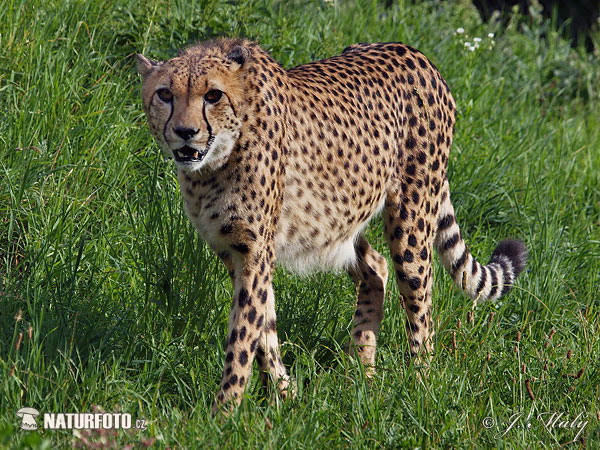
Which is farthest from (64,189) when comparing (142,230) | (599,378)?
(599,378)

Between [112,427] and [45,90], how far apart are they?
182 centimetres

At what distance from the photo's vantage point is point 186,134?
9.19 feet

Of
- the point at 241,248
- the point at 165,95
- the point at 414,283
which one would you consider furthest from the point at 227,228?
the point at 414,283

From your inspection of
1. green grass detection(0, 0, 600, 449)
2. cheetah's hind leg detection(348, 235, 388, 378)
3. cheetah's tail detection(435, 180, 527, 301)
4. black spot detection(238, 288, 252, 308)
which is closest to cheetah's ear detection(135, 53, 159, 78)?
green grass detection(0, 0, 600, 449)

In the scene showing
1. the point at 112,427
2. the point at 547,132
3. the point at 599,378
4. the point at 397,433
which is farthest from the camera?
the point at 547,132

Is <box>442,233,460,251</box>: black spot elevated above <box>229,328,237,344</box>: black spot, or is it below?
above

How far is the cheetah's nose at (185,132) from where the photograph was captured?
110 inches

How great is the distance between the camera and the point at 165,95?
2.88 metres

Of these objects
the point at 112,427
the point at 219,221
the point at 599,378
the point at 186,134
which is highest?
the point at 186,134

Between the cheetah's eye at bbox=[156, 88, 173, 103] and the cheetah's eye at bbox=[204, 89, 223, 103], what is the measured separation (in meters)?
0.10

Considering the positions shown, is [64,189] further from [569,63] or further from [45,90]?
[569,63]

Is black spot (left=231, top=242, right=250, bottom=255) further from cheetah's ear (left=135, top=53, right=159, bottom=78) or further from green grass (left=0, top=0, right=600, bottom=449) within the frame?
cheetah's ear (left=135, top=53, right=159, bottom=78)

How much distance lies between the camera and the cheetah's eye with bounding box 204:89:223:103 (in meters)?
2.88

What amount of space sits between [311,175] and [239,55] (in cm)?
53
